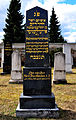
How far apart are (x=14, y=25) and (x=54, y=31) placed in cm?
1039

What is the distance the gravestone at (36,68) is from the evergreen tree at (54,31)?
24.8 meters

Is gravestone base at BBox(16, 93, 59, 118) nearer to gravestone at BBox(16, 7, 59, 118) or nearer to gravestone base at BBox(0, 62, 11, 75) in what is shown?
gravestone at BBox(16, 7, 59, 118)

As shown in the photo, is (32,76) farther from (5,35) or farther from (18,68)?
(5,35)

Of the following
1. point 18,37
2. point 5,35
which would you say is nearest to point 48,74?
point 18,37

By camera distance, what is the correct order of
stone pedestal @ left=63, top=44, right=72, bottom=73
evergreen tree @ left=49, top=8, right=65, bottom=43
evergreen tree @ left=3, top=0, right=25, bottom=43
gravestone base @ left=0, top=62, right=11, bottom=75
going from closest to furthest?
gravestone base @ left=0, top=62, right=11, bottom=75 → stone pedestal @ left=63, top=44, right=72, bottom=73 → evergreen tree @ left=3, top=0, right=25, bottom=43 → evergreen tree @ left=49, top=8, right=65, bottom=43

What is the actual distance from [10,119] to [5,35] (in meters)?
23.3

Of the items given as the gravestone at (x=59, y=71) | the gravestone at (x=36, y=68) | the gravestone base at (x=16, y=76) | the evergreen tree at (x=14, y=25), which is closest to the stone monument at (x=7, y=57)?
the gravestone base at (x=16, y=76)

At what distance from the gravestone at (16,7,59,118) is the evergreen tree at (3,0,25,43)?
20.4 metres

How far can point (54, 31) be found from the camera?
29250 mm

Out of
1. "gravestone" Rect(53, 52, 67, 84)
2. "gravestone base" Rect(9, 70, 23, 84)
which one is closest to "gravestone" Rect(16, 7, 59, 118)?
"gravestone" Rect(53, 52, 67, 84)

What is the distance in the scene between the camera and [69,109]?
3.58 m

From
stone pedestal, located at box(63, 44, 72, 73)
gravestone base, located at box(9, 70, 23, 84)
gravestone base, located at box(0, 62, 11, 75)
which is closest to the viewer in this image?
gravestone base, located at box(9, 70, 23, 84)

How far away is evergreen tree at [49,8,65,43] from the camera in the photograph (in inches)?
1127

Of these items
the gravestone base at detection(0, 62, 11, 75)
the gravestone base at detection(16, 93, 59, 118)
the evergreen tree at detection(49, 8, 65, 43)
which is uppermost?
the evergreen tree at detection(49, 8, 65, 43)
